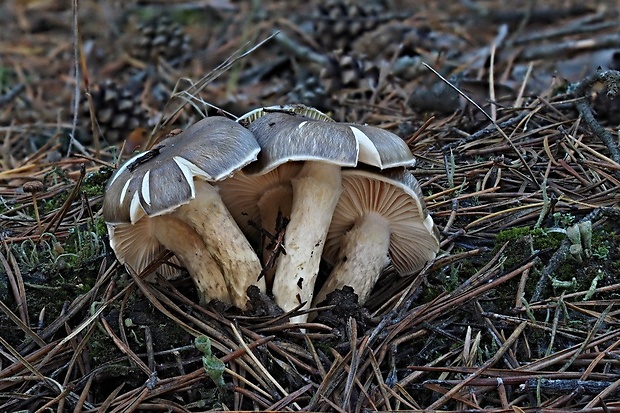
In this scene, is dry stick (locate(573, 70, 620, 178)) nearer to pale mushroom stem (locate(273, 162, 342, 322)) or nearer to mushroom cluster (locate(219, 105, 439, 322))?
mushroom cluster (locate(219, 105, 439, 322))

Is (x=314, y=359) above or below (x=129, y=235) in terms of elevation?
below

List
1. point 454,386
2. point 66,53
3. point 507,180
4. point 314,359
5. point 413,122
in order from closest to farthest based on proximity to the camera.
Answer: point 454,386 < point 314,359 < point 507,180 < point 413,122 < point 66,53

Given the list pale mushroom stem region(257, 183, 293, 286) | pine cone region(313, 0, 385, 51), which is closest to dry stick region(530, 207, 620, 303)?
pale mushroom stem region(257, 183, 293, 286)

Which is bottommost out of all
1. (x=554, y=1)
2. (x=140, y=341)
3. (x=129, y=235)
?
(x=554, y=1)

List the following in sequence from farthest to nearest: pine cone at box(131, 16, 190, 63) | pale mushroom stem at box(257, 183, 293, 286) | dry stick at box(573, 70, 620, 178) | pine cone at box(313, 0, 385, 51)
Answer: pine cone at box(131, 16, 190, 63)
pine cone at box(313, 0, 385, 51)
dry stick at box(573, 70, 620, 178)
pale mushroom stem at box(257, 183, 293, 286)

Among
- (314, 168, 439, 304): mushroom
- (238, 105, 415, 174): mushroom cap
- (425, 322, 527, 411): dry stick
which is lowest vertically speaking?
(425, 322, 527, 411): dry stick

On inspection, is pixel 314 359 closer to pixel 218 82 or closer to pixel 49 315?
pixel 49 315

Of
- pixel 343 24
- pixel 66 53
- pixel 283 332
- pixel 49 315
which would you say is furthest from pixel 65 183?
pixel 66 53

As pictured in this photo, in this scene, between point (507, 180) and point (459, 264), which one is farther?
point (507, 180)

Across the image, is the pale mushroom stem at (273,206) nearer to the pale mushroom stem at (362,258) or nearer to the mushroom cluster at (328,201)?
the mushroom cluster at (328,201)
